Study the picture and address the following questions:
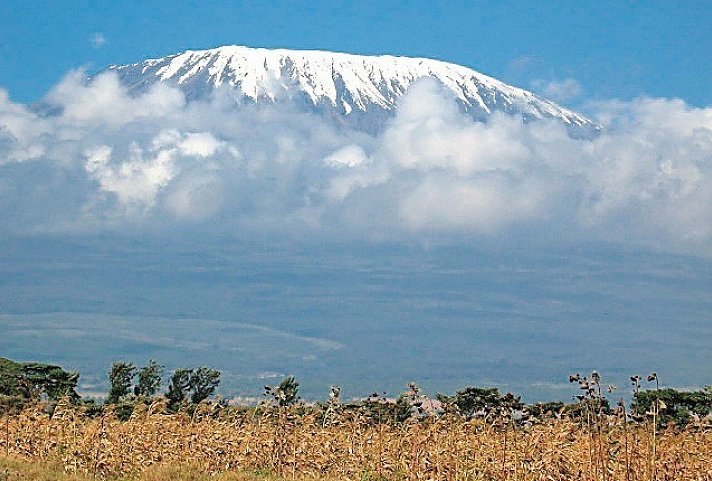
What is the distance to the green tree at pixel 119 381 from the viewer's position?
29.2m

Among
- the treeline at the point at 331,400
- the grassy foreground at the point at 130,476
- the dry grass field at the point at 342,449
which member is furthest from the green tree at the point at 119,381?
the grassy foreground at the point at 130,476

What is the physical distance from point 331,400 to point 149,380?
11754 millimetres

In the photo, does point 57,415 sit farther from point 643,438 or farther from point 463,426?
point 643,438

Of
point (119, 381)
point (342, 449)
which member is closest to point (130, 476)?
point (342, 449)

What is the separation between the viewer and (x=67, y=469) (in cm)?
1867

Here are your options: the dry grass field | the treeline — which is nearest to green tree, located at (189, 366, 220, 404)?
the treeline

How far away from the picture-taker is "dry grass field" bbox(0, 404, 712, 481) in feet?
50.5

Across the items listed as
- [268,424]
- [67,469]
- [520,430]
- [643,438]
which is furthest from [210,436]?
[643,438]

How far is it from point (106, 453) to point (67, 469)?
0.75 m

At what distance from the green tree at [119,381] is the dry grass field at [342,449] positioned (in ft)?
23.7

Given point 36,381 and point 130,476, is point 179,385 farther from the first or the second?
point 130,476

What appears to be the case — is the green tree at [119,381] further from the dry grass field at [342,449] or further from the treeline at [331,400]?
the dry grass field at [342,449]

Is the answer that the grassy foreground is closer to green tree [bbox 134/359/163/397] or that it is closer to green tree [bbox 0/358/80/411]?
green tree [bbox 0/358/80/411]

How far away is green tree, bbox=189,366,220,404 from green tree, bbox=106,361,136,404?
1.88 m
